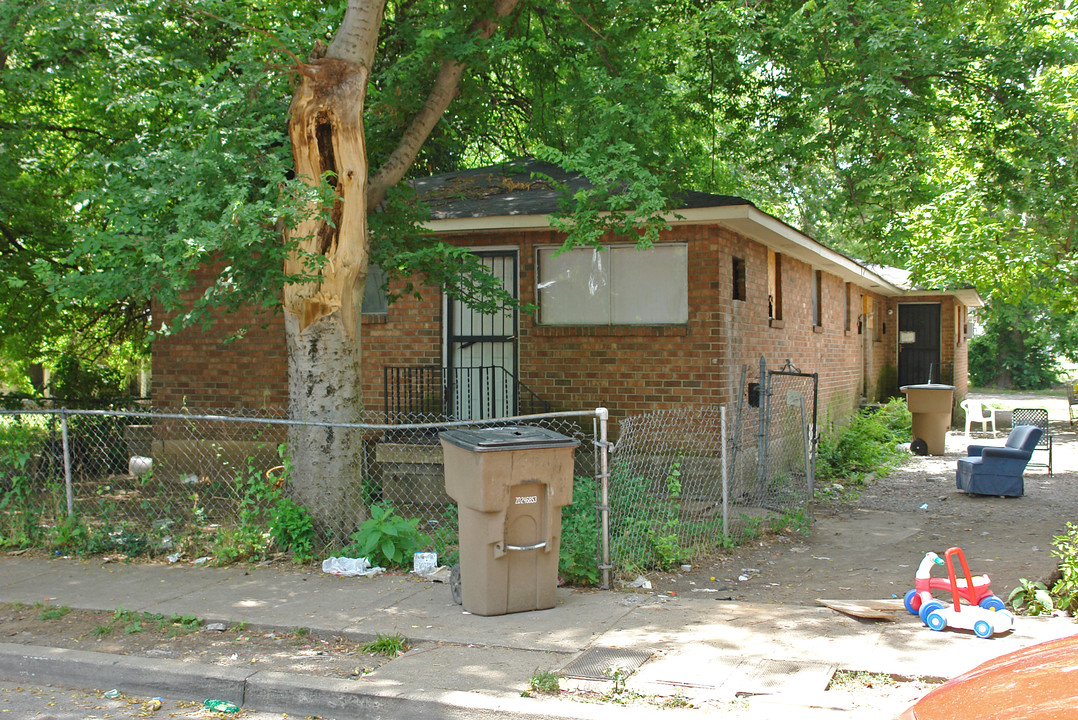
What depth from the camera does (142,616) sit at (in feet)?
19.7

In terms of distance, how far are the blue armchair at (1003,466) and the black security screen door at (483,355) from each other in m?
5.92

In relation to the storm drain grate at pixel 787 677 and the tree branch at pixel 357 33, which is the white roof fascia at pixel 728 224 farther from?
the storm drain grate at pixel 787 677

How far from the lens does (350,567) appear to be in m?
7.09

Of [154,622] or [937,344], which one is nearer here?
[154,622]

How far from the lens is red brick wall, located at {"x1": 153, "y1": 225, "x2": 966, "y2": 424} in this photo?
10.6 metres

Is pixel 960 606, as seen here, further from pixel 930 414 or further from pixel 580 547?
pixel 930 414

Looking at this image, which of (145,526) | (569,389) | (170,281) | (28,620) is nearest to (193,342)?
(145,526)

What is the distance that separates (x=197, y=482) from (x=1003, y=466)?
988 centimetres

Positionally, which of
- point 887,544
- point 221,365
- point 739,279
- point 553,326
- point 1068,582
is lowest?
point 887,544

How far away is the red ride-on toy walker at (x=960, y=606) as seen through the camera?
17.2 ft

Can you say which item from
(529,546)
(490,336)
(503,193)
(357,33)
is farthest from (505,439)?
(503,193)

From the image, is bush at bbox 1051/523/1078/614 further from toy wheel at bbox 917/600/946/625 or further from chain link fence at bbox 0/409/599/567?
chain link fence at bbox 0/409/599/567

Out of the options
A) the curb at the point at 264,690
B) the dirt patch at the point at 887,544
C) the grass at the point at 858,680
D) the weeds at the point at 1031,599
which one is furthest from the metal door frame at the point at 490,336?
the grass at the point at 858,680

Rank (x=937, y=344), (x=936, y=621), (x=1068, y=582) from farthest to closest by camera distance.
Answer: (x=937, y=344) → (x=1068, y=582) → (x=936, y=621)
